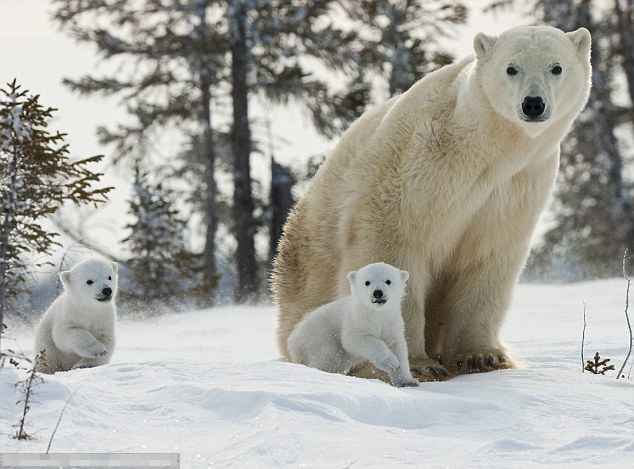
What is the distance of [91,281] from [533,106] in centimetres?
253

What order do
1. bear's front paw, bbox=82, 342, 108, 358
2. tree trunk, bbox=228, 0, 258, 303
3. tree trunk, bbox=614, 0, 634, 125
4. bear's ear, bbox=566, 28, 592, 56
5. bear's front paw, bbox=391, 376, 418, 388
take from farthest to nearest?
tree trunk, bbox=614, 0, 634, 125 < tree trunk, bbox=228, 0, 258, 303 < bear's ear, bbox=566, 28, 592, 56 < bear's front paw, bbox=82, 342, 108, 358 < bear's front paw, bbox=391, 376, 418, 388

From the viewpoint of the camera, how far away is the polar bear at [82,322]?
502 cm

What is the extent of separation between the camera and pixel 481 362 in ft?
17.9

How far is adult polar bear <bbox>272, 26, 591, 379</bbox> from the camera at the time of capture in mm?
5039

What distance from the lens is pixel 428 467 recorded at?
2930 millimetres

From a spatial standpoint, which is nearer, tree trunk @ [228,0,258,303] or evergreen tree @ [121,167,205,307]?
evergreen tree @ [121,167,205,307]

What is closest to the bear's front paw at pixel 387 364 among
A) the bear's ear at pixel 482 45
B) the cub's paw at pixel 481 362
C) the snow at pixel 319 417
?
the snow at pixel 319 417

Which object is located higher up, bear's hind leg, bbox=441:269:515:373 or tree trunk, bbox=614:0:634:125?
tree trunk, bbox=614:0:634:125

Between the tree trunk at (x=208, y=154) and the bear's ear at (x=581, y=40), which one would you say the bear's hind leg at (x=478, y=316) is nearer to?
the bear's ear at (x=581, y=40)

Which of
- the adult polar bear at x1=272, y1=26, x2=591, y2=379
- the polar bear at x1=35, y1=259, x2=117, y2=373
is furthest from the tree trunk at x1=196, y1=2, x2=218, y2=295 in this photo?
the polar bear at x1=35, y1=259, x2=117, y2=373

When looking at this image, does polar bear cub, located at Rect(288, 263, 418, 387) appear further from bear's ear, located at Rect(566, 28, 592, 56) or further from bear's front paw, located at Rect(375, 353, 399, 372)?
bear's ear, located at Rect(566, 28, 592, 56)

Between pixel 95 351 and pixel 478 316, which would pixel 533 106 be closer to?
pixel 478 316

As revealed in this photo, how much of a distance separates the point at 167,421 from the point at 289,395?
0.47 metres

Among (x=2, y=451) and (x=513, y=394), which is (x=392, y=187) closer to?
(x=513, y=394)
